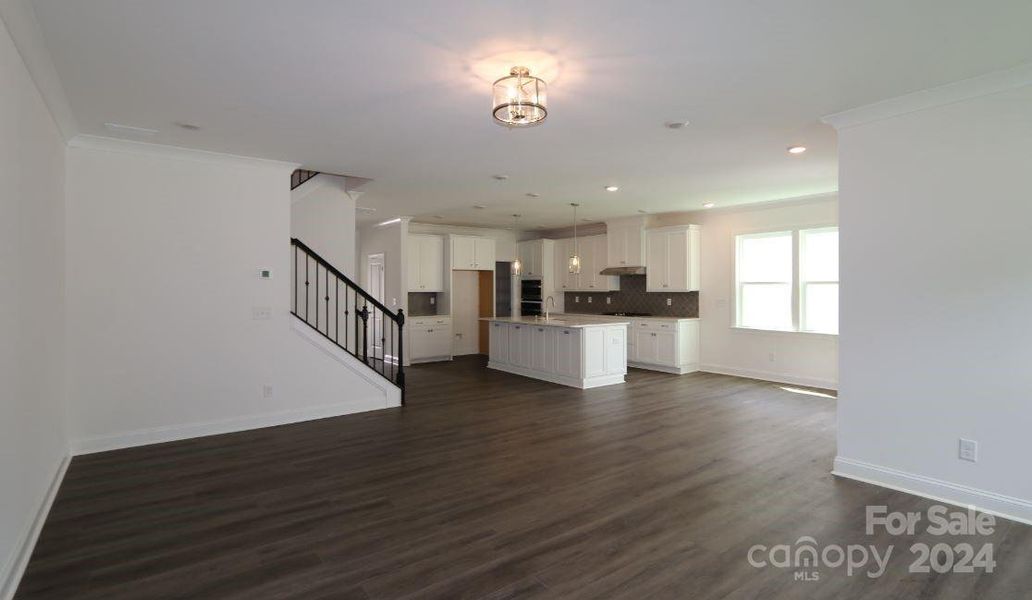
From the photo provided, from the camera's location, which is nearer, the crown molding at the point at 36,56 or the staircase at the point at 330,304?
the crown molding at the point at 36,56

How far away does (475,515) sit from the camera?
10.5 ft

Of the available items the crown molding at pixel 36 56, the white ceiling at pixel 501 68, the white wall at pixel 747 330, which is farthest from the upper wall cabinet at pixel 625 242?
the crown molding at pixel 36 56

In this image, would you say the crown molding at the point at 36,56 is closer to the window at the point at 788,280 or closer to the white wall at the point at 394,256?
the white wall at the point at 394,256

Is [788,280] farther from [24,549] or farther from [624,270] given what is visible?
[24,549]

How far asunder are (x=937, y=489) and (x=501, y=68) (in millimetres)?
3917

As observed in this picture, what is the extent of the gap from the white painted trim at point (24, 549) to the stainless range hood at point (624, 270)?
7.99 m

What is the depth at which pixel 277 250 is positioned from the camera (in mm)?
5289

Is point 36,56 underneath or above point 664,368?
above

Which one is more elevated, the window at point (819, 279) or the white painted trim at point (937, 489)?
the window at point (819, 279)

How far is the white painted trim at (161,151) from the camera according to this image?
14.3 feet

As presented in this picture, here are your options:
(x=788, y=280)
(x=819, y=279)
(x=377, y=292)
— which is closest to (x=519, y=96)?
(x=819, y=279)

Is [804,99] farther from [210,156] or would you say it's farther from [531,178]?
[210,156]

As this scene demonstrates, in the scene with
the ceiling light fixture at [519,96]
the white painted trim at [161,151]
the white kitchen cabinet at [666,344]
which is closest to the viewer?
the ceiling light fixture at [519,96]

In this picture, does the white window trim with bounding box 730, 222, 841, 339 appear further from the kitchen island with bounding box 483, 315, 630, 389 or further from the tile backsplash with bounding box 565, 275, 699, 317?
the kitchen island with bounding box 483, 315, 630, 389
